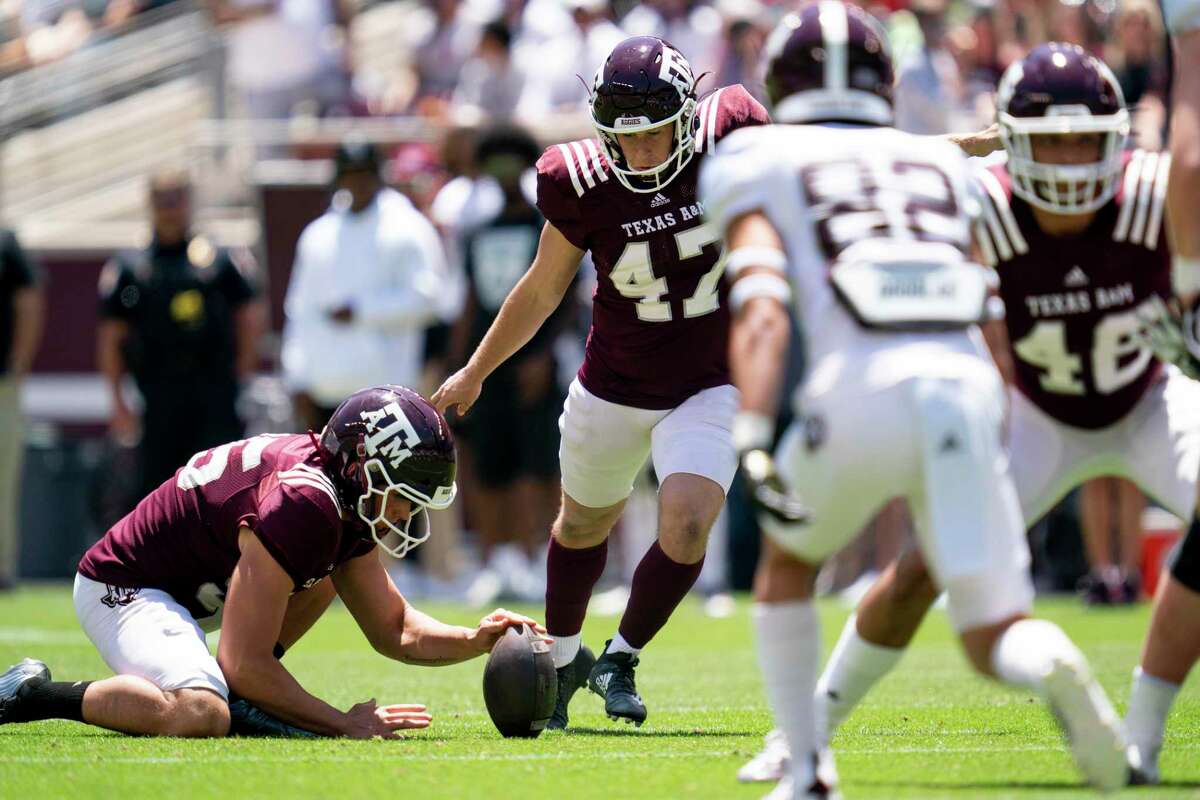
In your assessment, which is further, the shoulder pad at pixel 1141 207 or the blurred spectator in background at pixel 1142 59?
the blurred spectator in background at pixel 1142 59

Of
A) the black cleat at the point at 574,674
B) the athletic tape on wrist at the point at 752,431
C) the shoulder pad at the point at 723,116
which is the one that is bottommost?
the black cleat at the point at 574,674

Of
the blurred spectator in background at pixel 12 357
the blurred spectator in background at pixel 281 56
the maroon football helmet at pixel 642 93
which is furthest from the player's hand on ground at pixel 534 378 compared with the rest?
the maroon football helmet at pixel 642 93

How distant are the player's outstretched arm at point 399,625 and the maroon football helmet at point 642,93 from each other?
151 cm

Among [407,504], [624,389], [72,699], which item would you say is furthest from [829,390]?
[72,699]

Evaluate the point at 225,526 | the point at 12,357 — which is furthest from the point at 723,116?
the point at 12,357

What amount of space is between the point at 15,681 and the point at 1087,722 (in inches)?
127

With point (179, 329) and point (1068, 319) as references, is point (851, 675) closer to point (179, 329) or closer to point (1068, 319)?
point (1068, 319)

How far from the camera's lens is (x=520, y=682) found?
5523mm

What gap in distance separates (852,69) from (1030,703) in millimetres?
3165

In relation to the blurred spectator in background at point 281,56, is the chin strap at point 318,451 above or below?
below

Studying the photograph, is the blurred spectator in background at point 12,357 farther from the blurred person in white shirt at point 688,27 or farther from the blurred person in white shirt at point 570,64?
the blurred person in white shirt at point 688,27

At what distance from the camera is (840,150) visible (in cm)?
422

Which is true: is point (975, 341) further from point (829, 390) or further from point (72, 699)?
point (72, 699)

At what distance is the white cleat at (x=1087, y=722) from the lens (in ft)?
12.8
